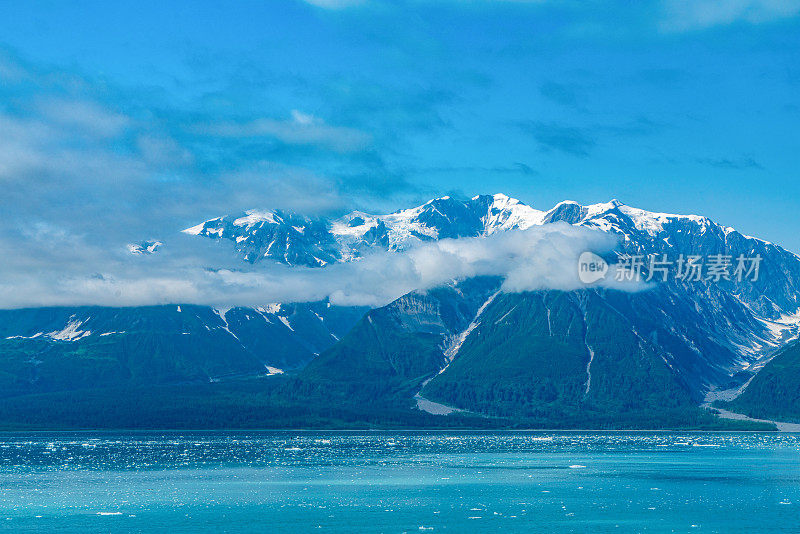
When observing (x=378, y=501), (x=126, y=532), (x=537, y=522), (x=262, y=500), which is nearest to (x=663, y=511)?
(x=537, y=522)

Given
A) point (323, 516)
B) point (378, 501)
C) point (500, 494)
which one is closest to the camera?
point (323, 516)

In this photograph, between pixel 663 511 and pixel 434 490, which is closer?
pixel 663 511

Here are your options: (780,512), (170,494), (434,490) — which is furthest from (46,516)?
(780,512)

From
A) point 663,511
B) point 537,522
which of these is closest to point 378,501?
point 537,522

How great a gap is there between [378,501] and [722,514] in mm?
55945

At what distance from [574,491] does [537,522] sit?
46.4m

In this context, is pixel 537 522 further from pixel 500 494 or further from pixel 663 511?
pixel 500 494

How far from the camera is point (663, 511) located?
15975cm

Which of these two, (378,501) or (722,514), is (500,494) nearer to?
(378,501)

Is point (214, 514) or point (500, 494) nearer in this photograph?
point (214, 514)

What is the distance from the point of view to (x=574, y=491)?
18912 cm

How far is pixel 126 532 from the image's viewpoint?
450 ft

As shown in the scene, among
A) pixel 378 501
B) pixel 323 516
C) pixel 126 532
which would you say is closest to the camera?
pixel 126 532

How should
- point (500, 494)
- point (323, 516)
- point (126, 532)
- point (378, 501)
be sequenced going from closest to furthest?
point (126, 532) → point (323, 516) → point (378, 501) → point (500, 494)
